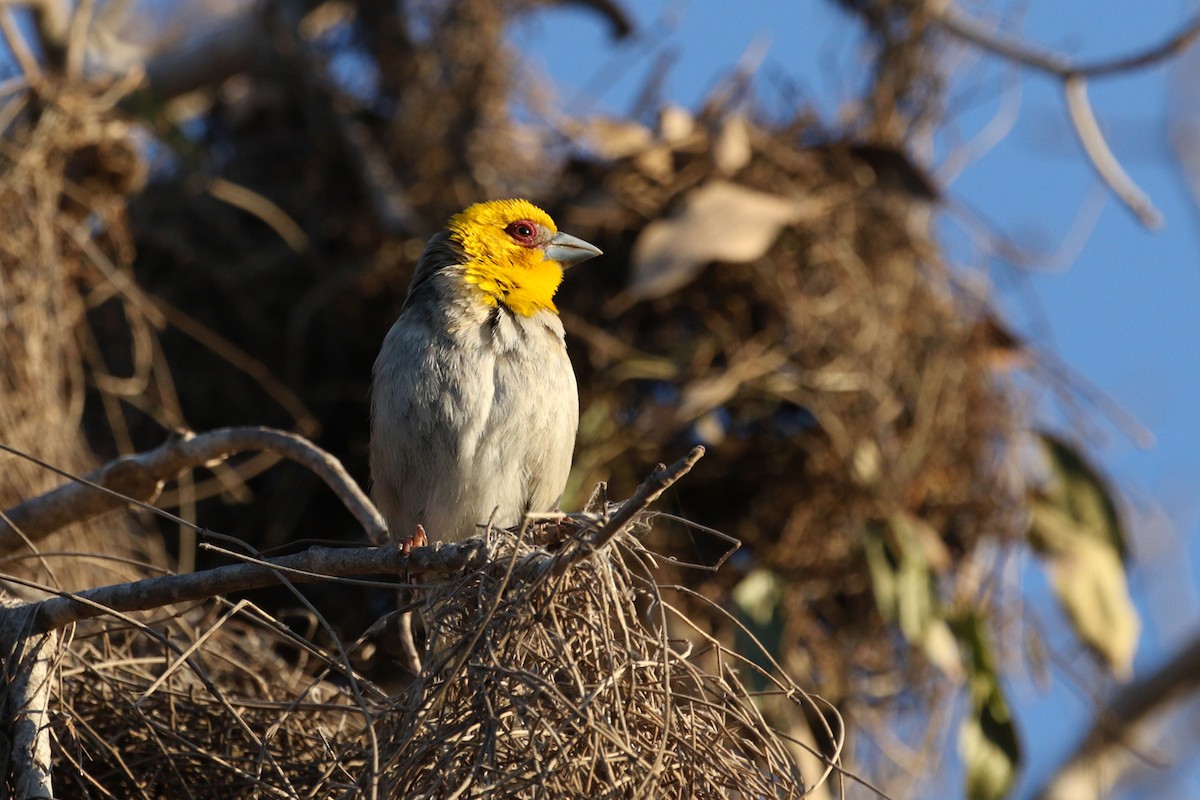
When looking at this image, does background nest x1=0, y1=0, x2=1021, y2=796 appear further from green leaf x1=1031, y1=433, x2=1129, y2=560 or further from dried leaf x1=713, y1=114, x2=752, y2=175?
green leaf x1=1031, y1=433, x2=1129, y2=560

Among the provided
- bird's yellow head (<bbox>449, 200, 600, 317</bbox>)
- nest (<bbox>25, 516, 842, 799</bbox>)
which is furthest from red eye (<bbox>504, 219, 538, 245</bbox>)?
nest (<bbox>25, 516, 842, 799</bbox>)

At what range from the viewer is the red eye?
13.7 feet

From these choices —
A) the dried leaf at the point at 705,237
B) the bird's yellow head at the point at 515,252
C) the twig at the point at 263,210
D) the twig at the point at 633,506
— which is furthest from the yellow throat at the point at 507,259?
the twig at the point at 633,506

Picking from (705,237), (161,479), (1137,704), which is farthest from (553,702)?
(1137,704)

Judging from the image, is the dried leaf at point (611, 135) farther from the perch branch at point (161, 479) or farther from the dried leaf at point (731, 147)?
the perch branch at point (161, 479)

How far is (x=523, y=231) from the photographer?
419cm

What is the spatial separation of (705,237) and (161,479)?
202 cm

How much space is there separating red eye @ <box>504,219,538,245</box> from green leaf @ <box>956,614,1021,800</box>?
204cm

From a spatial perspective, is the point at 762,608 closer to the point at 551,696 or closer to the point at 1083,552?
the point at 1083,552

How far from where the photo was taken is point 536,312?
3898 mm

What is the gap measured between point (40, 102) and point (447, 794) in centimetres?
315

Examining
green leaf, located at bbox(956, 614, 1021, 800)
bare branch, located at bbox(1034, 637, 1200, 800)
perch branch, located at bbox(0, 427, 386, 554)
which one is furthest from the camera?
bare branch, located at bbox(1034, 637, 1200, 800)

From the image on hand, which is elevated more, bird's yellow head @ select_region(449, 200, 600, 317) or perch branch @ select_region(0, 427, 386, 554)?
bird's yellow head @ select_region(449, 200, 600, 317)

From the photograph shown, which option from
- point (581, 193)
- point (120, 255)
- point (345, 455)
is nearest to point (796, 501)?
point (581, 193)
